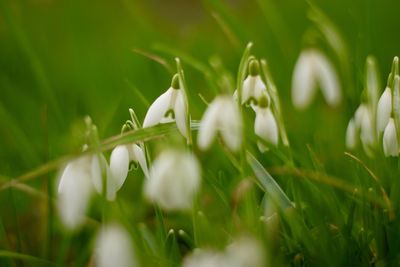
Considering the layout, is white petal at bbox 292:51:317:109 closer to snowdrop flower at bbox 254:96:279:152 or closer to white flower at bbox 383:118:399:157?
snowdrop flower at bbox 254:96:279:152

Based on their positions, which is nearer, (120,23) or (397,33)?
(397,33)

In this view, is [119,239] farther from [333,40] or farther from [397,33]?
[397,33]

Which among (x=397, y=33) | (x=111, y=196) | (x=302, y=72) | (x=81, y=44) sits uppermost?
(x=81, y=44)

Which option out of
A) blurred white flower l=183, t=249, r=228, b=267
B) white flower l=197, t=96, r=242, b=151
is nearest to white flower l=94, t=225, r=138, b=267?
blurred white flower l=183, t=249, r=228, b=267

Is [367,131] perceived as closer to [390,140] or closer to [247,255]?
[390,140]

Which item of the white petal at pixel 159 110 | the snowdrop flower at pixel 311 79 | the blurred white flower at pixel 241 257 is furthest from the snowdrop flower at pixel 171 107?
the blurred white flower at pixel 241 257

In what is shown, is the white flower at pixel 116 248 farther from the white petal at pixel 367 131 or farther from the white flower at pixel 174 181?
the white petal at pixel 367 131

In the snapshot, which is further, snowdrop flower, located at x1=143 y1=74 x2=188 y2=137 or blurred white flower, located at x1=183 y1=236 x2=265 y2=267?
snowdrop flower, located at x1=143 y1=74 x2=188 y2=137

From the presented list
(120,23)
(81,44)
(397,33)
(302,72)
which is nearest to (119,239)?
(302,72)
